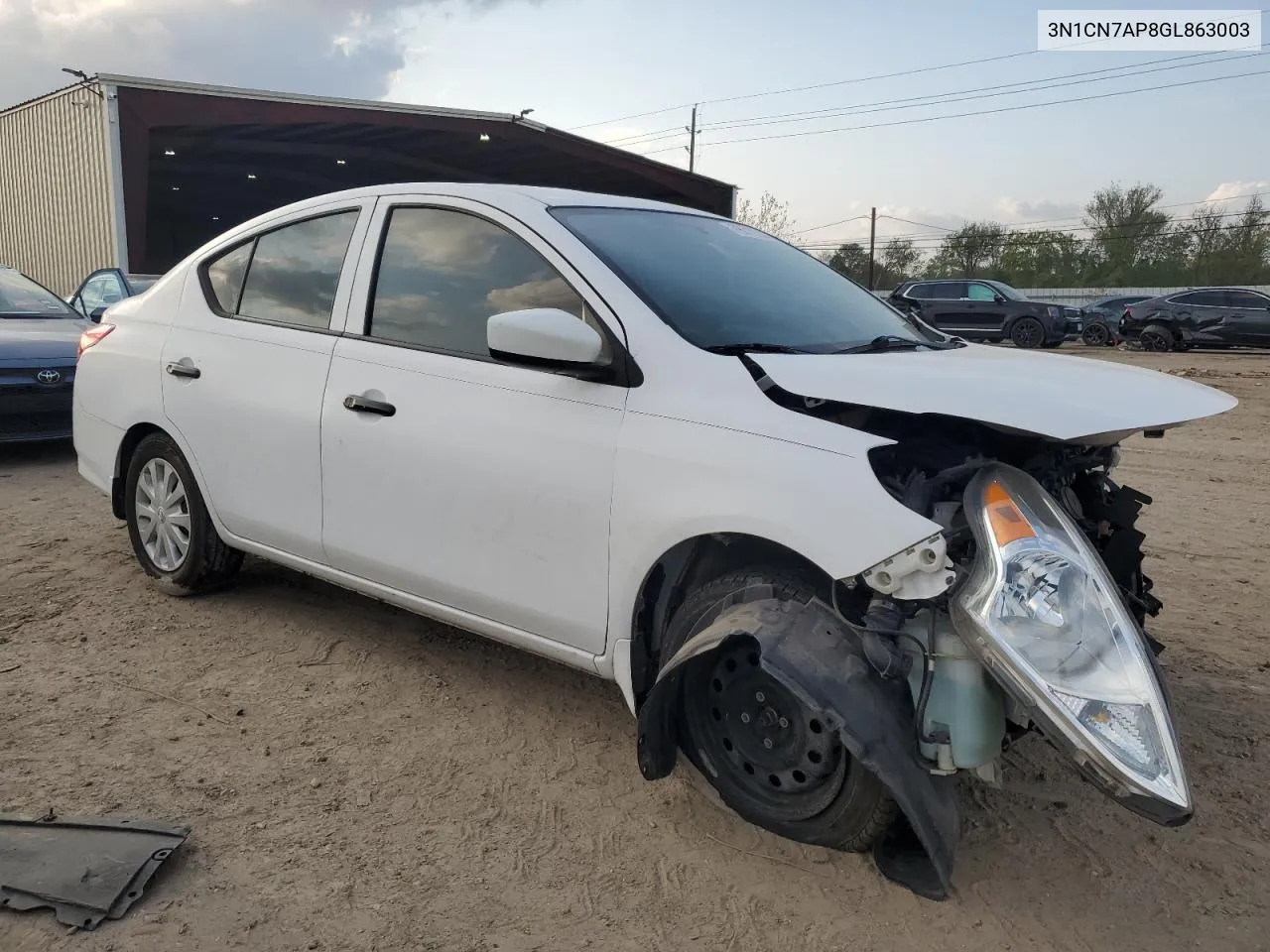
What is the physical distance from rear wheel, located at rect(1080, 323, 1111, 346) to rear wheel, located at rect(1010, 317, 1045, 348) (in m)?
2.56

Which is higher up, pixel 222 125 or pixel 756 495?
pixel 222 125

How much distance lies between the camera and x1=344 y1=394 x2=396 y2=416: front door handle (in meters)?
3.31

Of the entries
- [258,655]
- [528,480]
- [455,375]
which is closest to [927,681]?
[528,480]

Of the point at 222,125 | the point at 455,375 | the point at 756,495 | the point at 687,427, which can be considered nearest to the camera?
the point at 756,495

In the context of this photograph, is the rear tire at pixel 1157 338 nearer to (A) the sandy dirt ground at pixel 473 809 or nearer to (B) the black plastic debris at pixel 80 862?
(A) the sandy dirt ground at pixel 473 809

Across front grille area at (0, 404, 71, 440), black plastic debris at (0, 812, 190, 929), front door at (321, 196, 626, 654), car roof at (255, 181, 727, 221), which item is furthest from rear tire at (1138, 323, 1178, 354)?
black plastic debris at (0, 812, 190, 929)

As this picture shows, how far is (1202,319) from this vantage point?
20203mm

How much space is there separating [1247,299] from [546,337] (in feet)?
71.3

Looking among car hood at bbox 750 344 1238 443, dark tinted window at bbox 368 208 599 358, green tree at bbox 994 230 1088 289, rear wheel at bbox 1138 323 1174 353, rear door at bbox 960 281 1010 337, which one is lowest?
car hood at bbox 750 344 1238 443

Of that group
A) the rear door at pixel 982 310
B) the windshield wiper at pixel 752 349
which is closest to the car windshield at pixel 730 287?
the windshield wiper at pixel 752 349

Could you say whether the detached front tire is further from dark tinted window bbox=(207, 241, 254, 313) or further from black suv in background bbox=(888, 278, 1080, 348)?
black suv in background bbox=(888, 278, 1080, 348)

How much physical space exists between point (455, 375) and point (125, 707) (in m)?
1.62

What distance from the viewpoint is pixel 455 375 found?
10.5 ft

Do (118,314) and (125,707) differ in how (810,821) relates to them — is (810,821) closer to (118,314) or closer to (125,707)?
(125,707)
